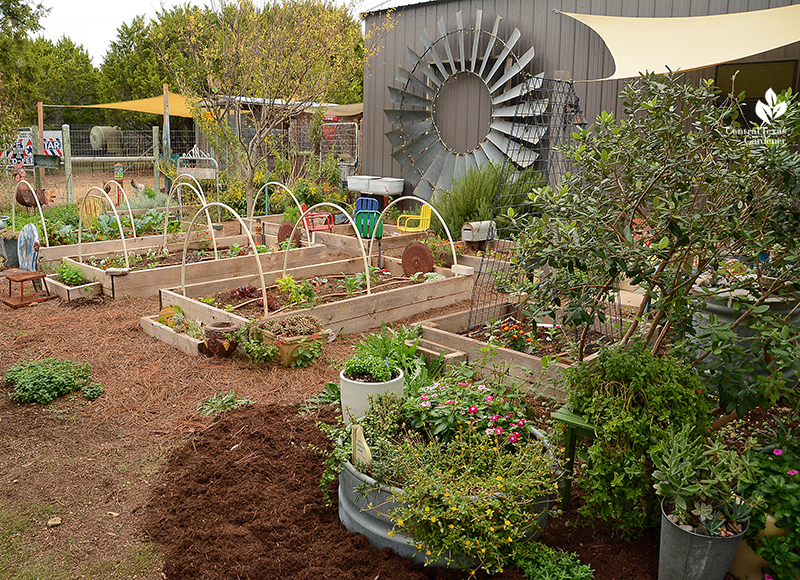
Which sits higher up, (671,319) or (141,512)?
(671,319)

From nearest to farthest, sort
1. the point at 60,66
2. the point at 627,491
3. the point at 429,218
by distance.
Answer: the point at 627,491 < the point at 429,218 < the point at 60,66

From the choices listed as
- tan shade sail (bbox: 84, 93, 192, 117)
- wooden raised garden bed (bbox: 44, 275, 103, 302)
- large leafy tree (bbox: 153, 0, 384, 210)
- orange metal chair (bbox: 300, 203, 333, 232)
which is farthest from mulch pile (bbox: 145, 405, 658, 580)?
tan shade sail (bbox: 84, 93, 192, 117)

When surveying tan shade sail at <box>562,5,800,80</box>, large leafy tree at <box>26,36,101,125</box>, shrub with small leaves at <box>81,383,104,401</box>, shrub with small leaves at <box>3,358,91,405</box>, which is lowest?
shrub with small leaves at <box>81,383,104,401</box>

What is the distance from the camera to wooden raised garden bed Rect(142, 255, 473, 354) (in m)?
5.99

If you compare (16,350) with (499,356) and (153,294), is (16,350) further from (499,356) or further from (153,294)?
(499,356)

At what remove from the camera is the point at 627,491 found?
8.89 ft

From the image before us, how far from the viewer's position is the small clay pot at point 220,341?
17.7ft

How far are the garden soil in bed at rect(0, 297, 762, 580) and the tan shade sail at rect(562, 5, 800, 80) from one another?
4528mm

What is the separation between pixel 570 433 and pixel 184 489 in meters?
2.09

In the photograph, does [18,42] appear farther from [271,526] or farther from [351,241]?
[271,526]

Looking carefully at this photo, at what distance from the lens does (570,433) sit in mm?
3117

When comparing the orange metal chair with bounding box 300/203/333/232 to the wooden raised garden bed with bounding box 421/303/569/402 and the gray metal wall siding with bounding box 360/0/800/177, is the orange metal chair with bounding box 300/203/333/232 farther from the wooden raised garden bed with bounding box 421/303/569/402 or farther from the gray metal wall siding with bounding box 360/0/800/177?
the wooden raised garden bed with bounding box 421/303/569/402

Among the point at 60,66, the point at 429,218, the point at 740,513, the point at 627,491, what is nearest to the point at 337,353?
the point at 627,491

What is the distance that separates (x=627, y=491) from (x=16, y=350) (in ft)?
17.6
